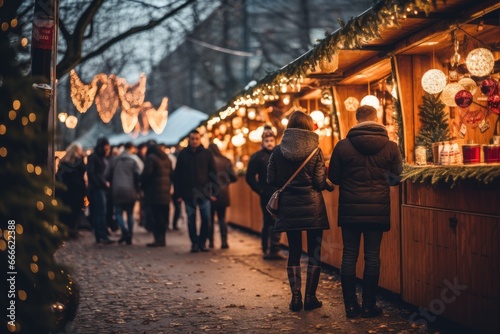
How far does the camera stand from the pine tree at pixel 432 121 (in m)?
9.74

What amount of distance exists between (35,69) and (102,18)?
39.1 ft

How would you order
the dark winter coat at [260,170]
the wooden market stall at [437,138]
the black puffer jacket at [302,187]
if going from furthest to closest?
the dark winter coat at [260,170] → the black puffer jacket at [302,187] → the wooden market stall at [437,138]

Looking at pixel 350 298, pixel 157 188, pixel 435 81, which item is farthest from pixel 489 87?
pixel 157 188

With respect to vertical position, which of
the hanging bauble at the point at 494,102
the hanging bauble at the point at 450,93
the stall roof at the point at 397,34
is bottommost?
the hanging bauble at the point at 494,102

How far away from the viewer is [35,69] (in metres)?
7.48

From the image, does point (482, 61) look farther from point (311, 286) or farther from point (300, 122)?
point (311, 286)

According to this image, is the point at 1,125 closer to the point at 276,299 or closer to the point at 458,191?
the point at 458,191

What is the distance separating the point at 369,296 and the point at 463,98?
7.78 feet

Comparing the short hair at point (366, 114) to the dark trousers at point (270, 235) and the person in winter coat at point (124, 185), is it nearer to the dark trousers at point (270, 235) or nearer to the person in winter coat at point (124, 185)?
the dark trousers at point (270, 235)

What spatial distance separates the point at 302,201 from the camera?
866 centimetres

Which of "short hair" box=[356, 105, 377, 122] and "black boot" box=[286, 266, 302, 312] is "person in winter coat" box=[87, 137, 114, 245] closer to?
"black boot" box=[286, 266, 302, 312]

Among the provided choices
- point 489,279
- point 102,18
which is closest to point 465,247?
point 489,279

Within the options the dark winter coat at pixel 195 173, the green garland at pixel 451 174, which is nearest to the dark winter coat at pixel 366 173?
the green garland at pixel 451 174

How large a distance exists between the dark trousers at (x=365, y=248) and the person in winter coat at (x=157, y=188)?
849 cm
